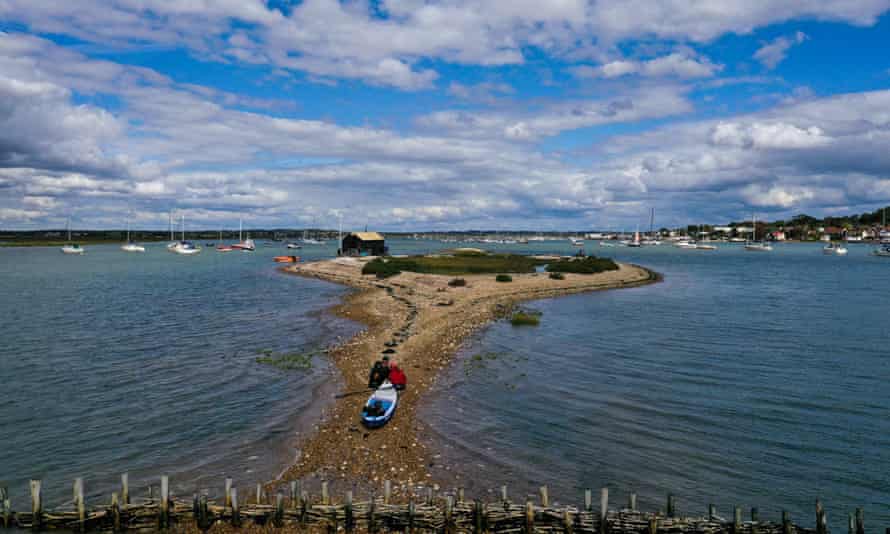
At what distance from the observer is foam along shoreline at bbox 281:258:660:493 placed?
747 inches

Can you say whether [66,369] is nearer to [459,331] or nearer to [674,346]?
[459,331]

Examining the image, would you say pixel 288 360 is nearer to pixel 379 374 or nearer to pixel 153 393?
pixel 153 393

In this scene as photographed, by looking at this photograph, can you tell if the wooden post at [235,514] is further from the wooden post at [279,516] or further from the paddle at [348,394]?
the paddle at [348,394]

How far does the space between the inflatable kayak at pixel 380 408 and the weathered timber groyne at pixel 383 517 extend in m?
6.82

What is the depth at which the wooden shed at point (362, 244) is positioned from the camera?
139m

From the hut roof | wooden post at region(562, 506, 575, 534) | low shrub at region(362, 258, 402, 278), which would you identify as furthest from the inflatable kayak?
the hut roof

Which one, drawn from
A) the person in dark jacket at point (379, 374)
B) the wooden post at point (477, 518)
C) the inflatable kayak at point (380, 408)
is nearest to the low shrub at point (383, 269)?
the person in dark jacket at point (379, 374)

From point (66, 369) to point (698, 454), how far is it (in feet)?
114

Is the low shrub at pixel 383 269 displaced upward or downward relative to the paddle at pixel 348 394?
upward

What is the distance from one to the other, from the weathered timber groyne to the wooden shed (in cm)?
12218

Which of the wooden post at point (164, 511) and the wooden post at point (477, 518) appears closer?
the wooden post at point (477, 518)

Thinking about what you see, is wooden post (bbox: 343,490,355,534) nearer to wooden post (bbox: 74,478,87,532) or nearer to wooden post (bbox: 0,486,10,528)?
wooden post (bbox: 74,478,87,532)

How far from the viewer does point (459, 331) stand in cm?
4450

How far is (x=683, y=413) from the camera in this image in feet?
82.2
